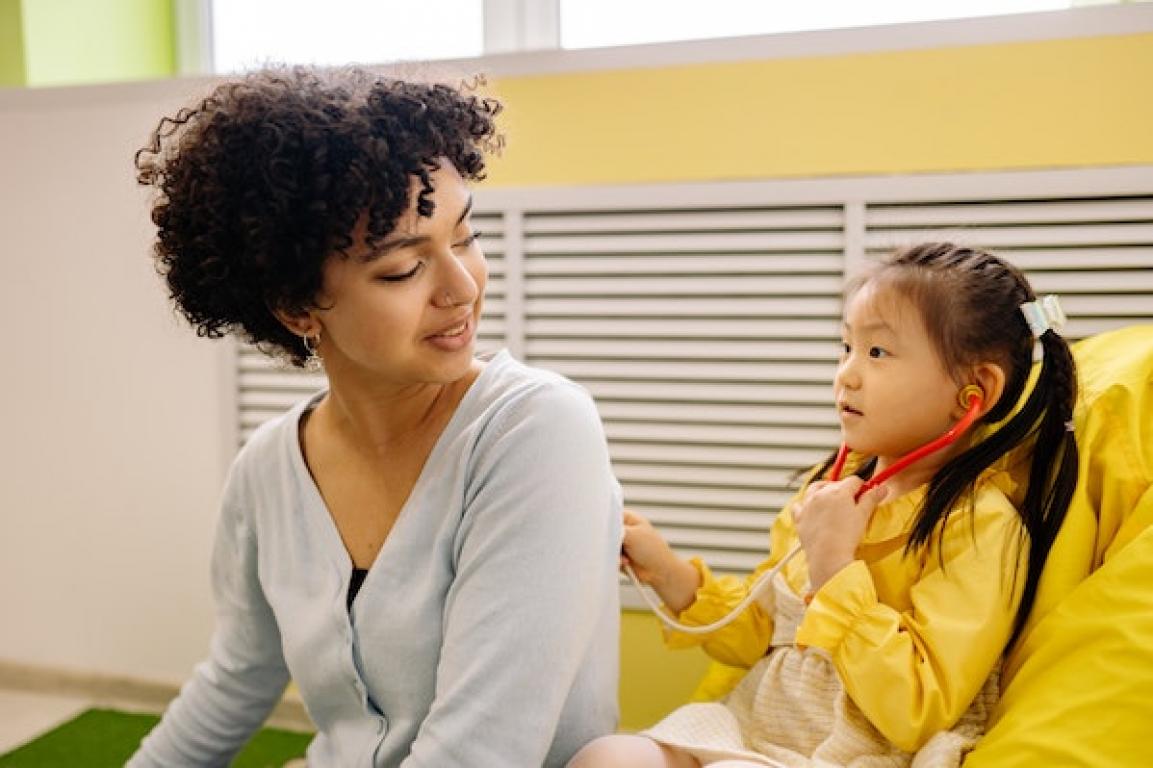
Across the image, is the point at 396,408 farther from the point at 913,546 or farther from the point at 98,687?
the point at 98,687

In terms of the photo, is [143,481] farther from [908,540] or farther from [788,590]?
[908,540]

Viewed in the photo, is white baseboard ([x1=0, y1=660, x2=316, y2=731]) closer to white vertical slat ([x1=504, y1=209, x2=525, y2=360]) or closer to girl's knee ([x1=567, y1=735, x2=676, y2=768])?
white vertical slat ([x1=504, y1=209, x2=525, y2=360])

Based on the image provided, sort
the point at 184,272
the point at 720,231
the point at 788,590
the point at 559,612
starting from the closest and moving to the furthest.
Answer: the point at 559,612 < the point at 184,272 < the point at 788,590 < the point at 720,231

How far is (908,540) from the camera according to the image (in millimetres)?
1192

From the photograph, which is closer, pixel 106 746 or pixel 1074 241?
pixel 1074 241

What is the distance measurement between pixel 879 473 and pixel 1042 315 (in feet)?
0.80

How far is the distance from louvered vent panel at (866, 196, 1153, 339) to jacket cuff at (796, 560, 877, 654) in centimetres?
67

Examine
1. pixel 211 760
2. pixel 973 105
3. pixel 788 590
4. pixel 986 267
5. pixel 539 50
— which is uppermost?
pixel 539 50

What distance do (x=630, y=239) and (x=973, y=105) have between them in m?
0.58

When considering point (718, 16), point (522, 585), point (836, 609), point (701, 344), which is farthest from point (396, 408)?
point (718, 16)

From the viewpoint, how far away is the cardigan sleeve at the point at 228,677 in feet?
4.36

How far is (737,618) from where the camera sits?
4.51 ft

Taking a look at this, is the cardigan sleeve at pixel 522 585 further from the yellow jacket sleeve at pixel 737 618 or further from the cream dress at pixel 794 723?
the yellow jacket sleeve at pixel 737 618

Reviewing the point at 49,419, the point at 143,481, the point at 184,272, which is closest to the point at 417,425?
the point at 184,272
